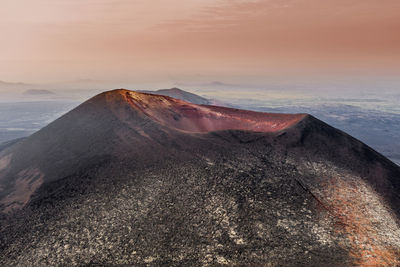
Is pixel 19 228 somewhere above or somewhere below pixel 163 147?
below

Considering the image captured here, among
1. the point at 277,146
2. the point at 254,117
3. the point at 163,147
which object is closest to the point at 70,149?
the point at 163,147

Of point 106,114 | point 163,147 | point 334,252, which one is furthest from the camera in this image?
point 106,114

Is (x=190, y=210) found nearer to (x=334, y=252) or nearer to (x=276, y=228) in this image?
(x=276, y=228)

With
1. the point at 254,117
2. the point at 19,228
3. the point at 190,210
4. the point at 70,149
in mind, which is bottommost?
the point at 19,228

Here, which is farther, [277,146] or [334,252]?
[277,146]

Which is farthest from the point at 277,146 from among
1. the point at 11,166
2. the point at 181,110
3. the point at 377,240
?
the point at 11,166

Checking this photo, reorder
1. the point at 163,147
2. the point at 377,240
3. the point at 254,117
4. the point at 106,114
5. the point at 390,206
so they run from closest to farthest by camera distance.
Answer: the point at 377,240, the point at 390,206, the point at 163,147, the point at 106,114, the point at 254,117
